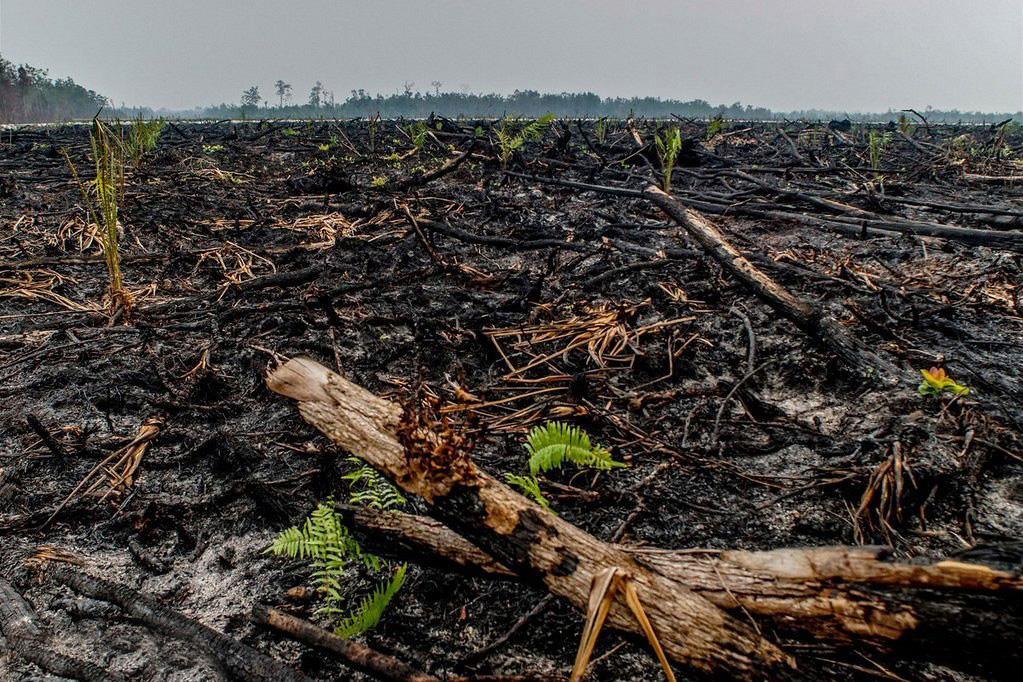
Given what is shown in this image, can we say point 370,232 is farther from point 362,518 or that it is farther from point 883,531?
point 883,531

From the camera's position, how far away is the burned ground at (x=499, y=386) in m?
1.34

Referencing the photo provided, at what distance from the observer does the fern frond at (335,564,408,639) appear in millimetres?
1180

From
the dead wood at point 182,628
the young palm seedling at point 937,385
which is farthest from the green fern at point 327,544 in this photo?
the young palm seedling at point 937,385

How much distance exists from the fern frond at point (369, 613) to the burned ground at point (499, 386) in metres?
0.06

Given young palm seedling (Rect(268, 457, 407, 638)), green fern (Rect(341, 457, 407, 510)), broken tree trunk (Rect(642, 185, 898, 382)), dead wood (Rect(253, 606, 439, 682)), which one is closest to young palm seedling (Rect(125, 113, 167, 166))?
broken tree trunk (Rect(642, 185, 898, 382))

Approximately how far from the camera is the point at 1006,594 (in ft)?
2.50

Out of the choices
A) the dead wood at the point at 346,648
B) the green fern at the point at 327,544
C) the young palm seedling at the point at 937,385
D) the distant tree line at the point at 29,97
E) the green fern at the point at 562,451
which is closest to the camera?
the dead wood at the point at 346,648

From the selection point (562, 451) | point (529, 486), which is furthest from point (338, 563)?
point (562, 451)

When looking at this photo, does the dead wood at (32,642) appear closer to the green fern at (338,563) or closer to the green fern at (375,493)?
the green fern at (338,563)

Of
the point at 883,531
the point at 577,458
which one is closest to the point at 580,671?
the point at 577,458

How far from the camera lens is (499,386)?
2.23 meters

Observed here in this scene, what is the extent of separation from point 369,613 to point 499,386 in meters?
1.14

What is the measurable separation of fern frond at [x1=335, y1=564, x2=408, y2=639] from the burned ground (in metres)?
0.06

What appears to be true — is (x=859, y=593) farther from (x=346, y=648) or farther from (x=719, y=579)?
(x=346, y=648)
